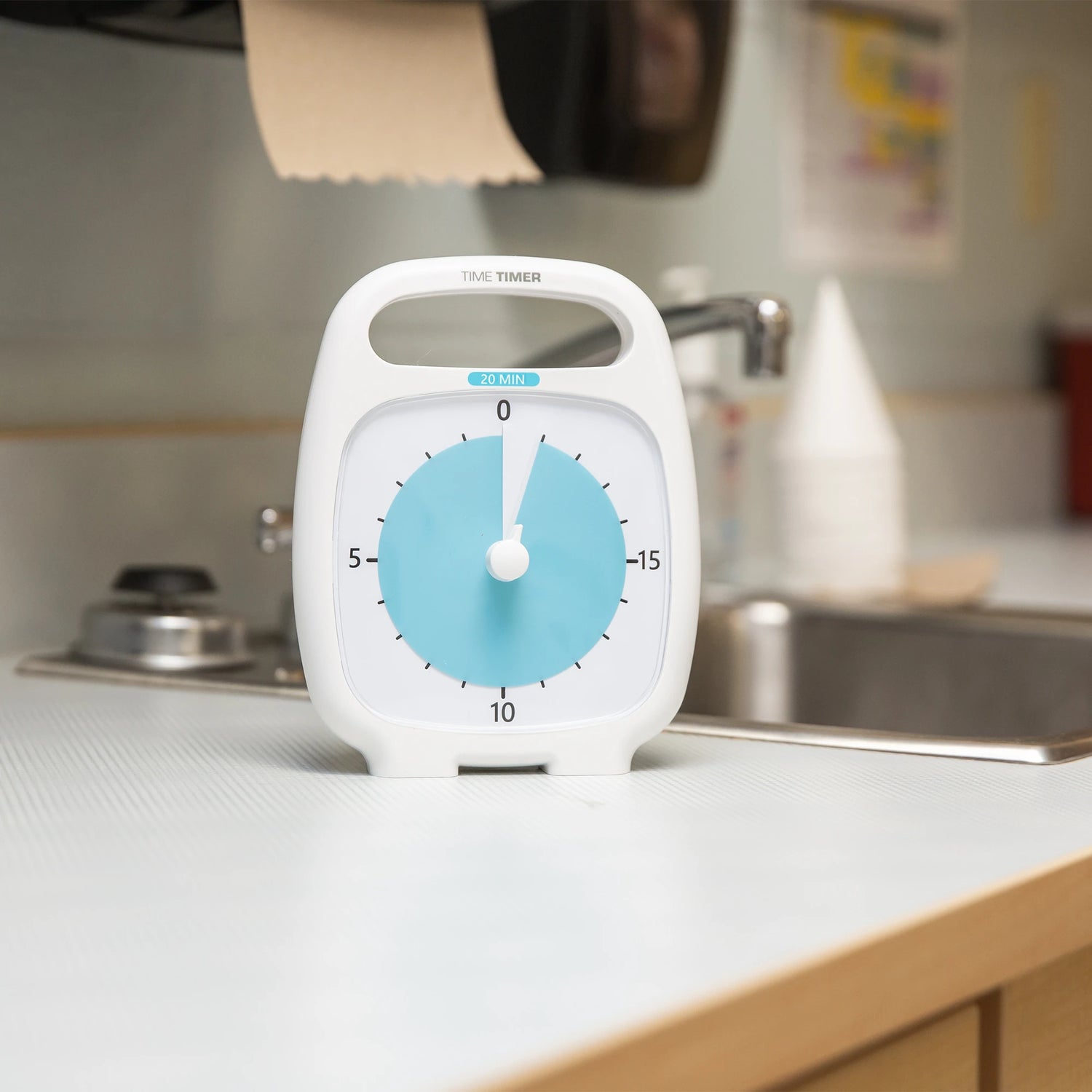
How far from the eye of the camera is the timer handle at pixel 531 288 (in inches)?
24.6

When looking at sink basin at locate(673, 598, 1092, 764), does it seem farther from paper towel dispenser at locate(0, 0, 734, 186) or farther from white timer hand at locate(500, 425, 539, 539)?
white timer hand at locate(500, 425, 539, 539)

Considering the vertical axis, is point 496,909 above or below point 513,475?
below

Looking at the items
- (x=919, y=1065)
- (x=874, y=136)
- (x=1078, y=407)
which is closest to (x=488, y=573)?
(x=919, y=1065)

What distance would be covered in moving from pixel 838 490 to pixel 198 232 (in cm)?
56

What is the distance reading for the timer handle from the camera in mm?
625

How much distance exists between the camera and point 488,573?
64 cm

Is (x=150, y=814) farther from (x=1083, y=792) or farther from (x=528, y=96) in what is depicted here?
(x=528, y=96)

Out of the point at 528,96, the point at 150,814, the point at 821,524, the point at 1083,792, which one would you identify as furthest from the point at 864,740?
the point at 528,96

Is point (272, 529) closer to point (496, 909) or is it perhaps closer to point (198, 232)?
point (198, 232)

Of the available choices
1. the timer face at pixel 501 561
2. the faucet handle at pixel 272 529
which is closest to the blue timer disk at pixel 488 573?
the timer face at pixel 501 561

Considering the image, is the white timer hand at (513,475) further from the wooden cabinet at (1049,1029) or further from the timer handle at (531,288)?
the wooden cabinet at (1049,1029)

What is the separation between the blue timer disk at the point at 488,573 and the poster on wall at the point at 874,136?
3.48ft

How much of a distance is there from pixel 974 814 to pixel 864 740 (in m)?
0.13

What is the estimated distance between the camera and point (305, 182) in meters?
1.15
